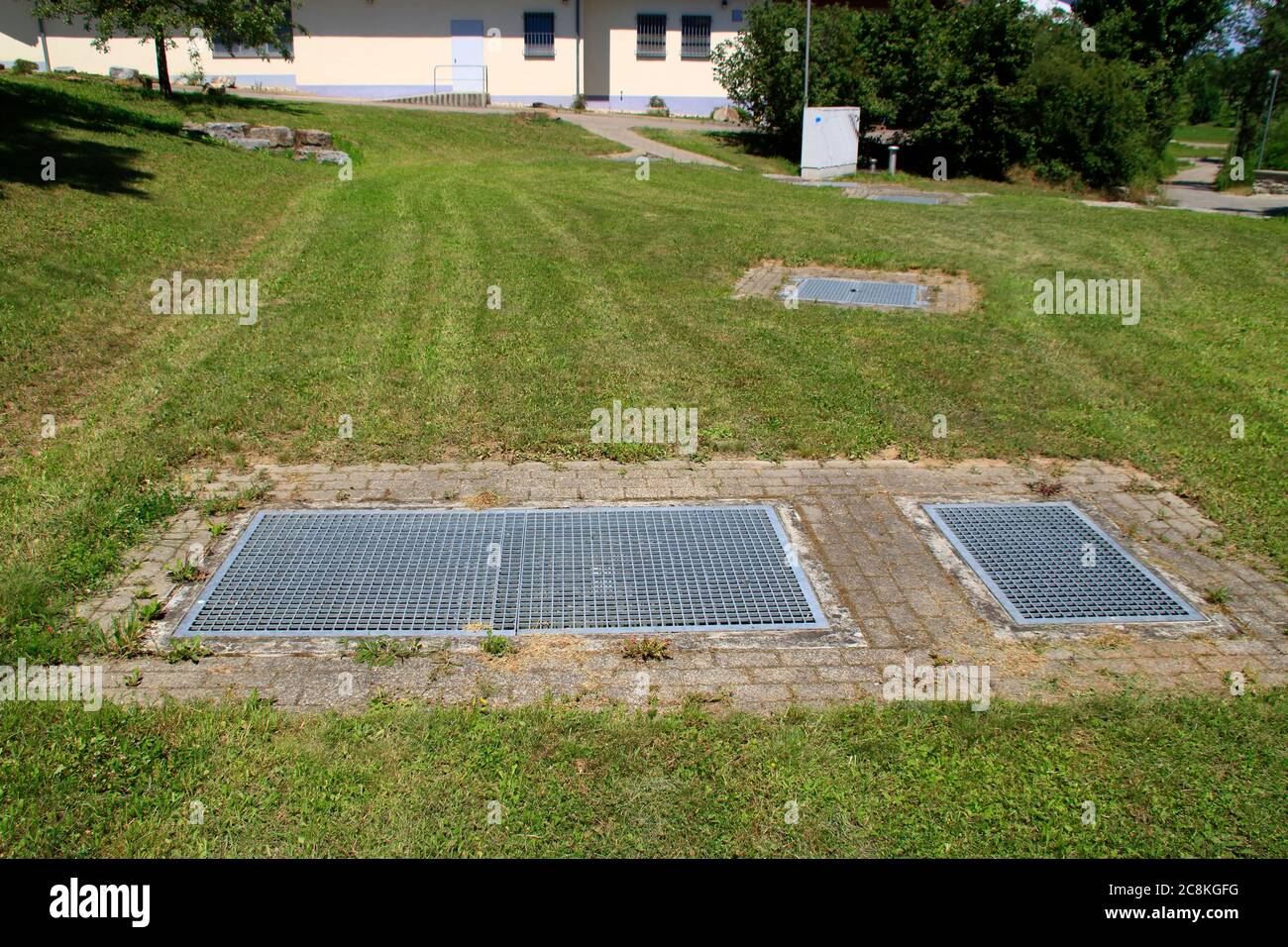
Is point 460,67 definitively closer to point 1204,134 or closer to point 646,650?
point 646,650

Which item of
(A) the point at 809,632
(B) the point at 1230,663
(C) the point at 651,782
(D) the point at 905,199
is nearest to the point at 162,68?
(D) the point at 905,199

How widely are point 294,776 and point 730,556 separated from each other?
9.01 ft

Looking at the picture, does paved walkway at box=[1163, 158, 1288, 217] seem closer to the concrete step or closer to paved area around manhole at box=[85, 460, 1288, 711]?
paved area around manhole at box=[85, 460, 1288, 711]

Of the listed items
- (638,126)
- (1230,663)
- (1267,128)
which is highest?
(1267,128)

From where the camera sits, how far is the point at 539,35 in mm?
33031

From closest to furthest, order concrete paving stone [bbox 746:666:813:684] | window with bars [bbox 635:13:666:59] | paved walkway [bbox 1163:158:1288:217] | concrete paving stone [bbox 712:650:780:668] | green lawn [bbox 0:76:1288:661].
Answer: concrete paving stone [bbox 746:666:813:684] → concrete paving stone [bbox 712:650:780:668] → green lawn [bbox 0:76:1288:661] → paved walkway [bbox 1163:158:1288:217] → window with bars [bbox 635:13:666:59]

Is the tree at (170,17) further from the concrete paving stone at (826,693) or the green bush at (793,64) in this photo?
the concrete paving stone at (826,693)

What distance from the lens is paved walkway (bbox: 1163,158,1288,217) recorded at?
23.0 metres

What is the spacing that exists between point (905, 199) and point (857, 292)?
9315 millimetres

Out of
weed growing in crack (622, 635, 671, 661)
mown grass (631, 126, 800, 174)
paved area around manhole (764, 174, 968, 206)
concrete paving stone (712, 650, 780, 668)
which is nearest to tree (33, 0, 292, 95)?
mown grass (631, 126, 800, 174)

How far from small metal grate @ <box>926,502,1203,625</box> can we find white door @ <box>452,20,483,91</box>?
31239mm

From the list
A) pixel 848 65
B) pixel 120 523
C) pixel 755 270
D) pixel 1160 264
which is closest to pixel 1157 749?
pixel 120 523

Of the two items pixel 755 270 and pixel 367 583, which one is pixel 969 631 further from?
Result: pixel 755 270

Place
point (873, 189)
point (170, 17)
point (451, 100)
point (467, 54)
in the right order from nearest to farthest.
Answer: point (170, 17) → point (873, 189) → point (451, 100) → point (467, 54)
